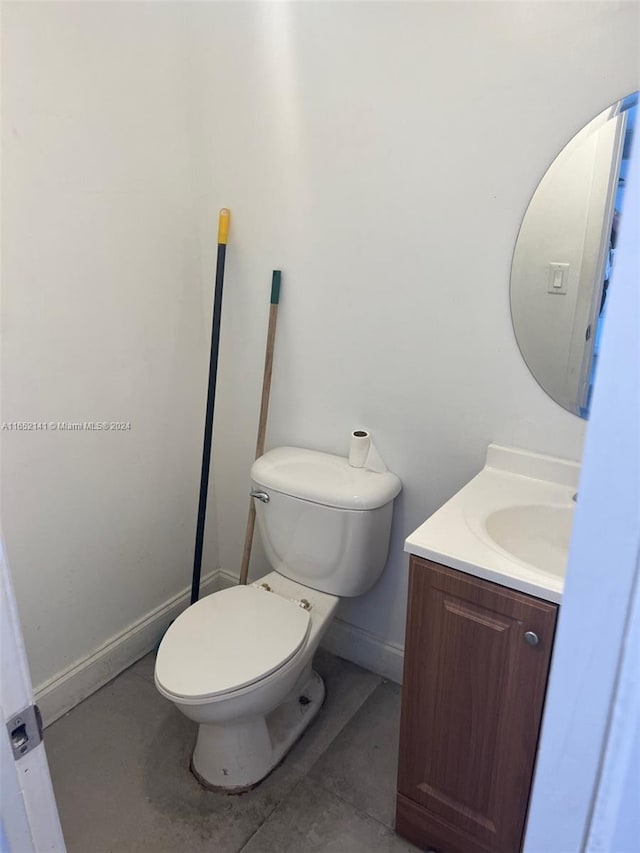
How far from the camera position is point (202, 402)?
2078 mm

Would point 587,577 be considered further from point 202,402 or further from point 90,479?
point 202,402

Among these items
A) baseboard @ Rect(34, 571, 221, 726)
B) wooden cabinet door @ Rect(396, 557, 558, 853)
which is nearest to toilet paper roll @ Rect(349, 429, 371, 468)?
wooden cabinet door @ Rect(396, 557, 558, 853)

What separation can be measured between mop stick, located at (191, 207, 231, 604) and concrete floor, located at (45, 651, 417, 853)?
1.36 feet

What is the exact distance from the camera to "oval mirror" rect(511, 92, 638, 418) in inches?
49.5

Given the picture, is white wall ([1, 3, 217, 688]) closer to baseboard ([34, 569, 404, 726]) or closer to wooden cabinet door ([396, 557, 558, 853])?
baseboard ([34, 569, 404, 726])

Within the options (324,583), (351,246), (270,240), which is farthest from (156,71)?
(324,583)

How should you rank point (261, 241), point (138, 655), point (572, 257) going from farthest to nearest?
point (138, 655), point (261, 241), point (572, 257)

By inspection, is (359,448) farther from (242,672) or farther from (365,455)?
(242,672)

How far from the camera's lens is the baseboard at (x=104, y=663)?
5.83 ft

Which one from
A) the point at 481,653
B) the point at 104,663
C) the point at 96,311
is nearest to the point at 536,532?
the point at 481,653

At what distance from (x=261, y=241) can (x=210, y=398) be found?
1.69ft

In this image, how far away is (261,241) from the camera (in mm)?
1815

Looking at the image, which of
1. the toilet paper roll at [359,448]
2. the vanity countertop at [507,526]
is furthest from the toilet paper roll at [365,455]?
the vanity countertop at [507,526]

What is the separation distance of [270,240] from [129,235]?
0.40m
